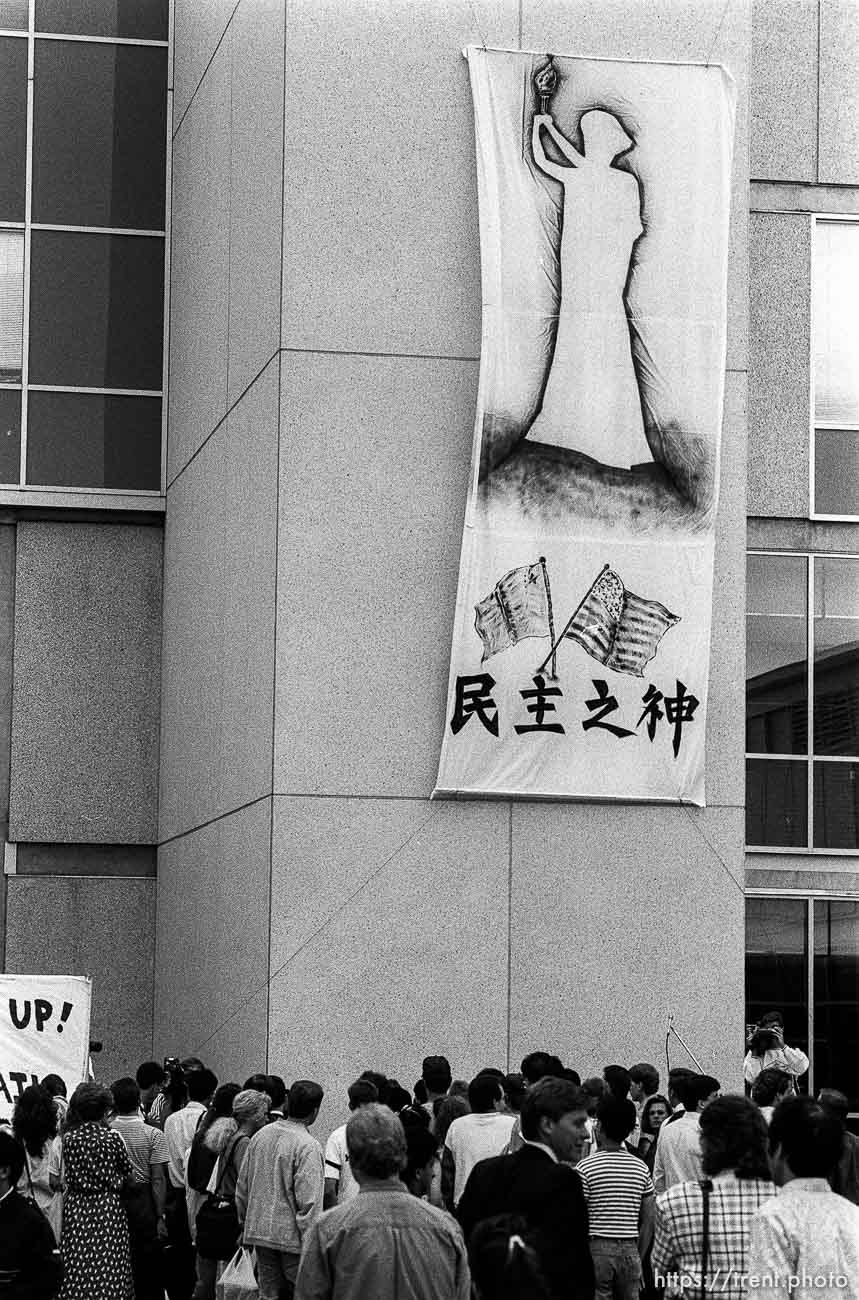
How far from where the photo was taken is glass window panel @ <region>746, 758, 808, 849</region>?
21672 mm

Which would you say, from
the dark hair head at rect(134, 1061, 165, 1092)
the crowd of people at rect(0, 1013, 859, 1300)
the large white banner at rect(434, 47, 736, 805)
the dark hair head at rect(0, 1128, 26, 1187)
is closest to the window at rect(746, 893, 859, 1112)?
the large white banner at rect(434, 47, 736, 805)

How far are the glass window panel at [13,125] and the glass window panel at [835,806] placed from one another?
1049 cm

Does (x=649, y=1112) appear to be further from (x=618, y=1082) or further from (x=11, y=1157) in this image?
(x=11, y=1157)

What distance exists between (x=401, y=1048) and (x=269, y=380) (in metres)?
5.63

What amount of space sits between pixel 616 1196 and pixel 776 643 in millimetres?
13521

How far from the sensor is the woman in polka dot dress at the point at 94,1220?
9.93 metres

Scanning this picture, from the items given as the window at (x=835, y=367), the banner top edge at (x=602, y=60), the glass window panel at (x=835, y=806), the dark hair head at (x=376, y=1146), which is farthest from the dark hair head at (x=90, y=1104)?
the window at (x=835, y=367)

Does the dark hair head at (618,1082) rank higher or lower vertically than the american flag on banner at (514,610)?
lower

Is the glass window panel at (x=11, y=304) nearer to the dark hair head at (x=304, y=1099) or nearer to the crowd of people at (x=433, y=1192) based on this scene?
the crowd of people at (x=433, y=1192)

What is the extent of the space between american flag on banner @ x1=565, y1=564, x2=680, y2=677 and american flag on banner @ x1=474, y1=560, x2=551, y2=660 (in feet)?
0.95

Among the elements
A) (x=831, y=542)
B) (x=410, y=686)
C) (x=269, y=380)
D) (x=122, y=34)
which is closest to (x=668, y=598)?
(x=410, y=686)

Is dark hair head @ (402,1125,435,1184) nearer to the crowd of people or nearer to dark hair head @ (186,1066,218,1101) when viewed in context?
the crowd of people

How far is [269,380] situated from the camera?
17844 millimetres

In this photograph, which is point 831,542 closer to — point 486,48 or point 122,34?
point 486,48
